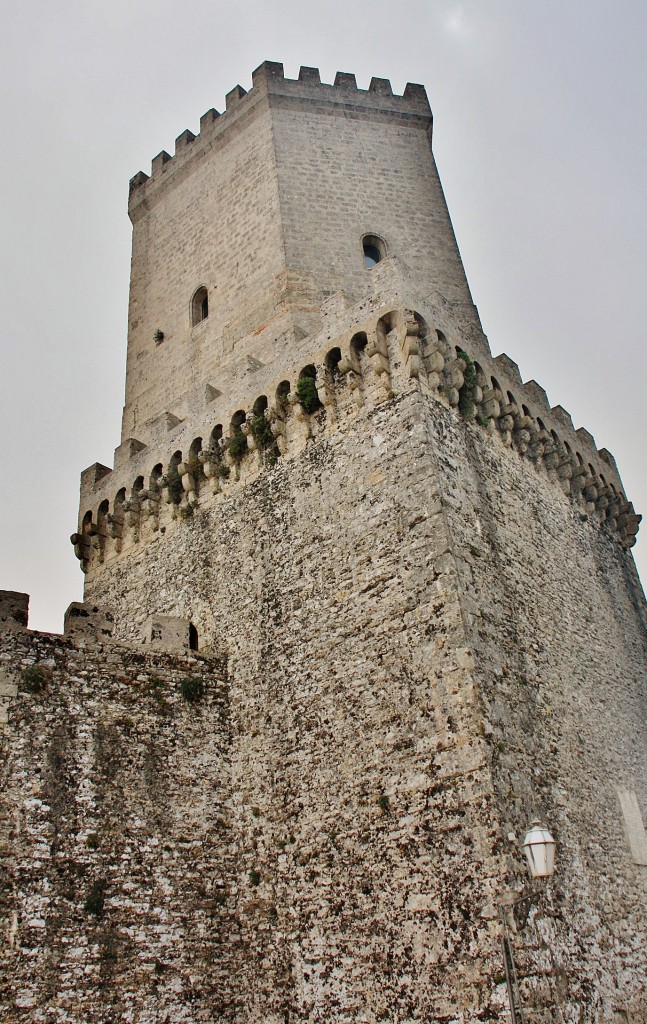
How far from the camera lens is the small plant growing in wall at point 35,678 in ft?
33.7

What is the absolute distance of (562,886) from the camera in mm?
8867

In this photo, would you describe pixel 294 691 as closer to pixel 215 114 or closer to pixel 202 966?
pixel 202 966

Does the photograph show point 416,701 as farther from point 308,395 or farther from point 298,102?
point 298,102

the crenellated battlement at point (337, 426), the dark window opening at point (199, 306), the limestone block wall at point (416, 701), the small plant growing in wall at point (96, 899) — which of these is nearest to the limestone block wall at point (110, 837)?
the small plant growing in wall at point (96, 899)

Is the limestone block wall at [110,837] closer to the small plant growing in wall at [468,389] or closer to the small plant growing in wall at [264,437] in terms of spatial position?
the small plant growing in wall at [264,437]

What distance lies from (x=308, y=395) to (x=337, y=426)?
2.62 ft

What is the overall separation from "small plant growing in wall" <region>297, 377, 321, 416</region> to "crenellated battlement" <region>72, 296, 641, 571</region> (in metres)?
0.01

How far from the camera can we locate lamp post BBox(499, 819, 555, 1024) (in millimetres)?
7547

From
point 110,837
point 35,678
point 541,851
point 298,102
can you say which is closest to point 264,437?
point 35,678

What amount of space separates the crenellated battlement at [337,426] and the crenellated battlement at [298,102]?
7.07m

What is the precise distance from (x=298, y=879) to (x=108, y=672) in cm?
355

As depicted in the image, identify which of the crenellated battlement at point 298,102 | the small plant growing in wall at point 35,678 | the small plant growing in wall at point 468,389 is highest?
the crenellated battlement at point 298,102

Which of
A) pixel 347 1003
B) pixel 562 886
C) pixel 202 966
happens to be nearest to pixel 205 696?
pixel 202 966

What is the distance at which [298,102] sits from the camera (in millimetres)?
17344
